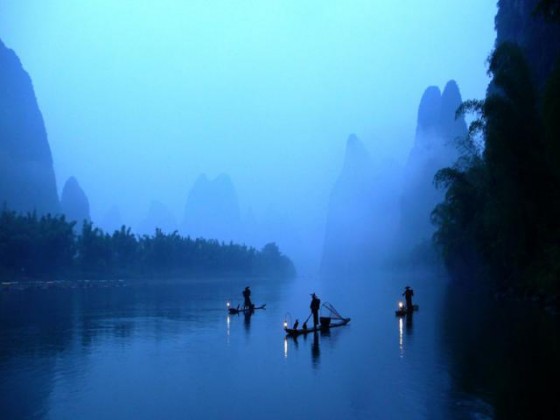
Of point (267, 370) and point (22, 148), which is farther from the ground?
point (22, 148)

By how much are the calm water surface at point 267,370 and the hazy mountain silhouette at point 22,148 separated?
13611cm

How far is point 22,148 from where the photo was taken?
573 ft

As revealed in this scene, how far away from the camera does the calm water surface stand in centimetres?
1180

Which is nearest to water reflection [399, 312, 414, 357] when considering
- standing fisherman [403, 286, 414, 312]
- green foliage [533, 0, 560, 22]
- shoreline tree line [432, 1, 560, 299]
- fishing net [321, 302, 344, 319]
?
standing fisherman [403, 286, 414, 312]

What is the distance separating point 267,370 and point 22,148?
17980 centimetres

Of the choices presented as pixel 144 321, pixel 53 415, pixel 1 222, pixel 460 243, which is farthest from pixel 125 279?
pixel 53 415

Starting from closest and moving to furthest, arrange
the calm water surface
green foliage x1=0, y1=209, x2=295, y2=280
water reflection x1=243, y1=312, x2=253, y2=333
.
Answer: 1. the calm water surface
2. water reflection x1=243, y1=312, x2=253, y2=333
3. green foliage x1=0, y1=209, x2=295, y2=280

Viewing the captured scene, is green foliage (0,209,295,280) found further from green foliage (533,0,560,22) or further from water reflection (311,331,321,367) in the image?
green foliage (533,0,560,22)

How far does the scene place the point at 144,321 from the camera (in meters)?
29.7

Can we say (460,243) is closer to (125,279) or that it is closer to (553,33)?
(553,33)

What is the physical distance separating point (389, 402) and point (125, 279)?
287ft

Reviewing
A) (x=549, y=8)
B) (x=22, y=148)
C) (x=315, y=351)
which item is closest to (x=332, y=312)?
(x=315, y=351)

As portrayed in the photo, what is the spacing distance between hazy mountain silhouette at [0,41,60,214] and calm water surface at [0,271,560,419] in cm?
13611

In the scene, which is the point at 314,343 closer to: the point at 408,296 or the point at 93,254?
the point at 408,296
